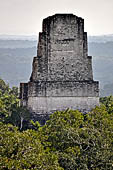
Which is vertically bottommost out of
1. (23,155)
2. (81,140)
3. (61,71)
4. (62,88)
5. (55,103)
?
(23,155)

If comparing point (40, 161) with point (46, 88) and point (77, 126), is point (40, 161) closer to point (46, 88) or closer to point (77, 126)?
point (77, 126)

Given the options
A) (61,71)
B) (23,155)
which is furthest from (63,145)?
(61,71)

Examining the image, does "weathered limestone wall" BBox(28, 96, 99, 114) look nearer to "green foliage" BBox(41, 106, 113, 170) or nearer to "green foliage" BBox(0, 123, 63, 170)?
"green foliage" BBox(41, 106, 113, 170)

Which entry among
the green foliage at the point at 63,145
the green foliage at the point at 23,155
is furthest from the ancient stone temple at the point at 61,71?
the green foliage at the point at 23,155

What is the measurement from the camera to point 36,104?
20.7 meters

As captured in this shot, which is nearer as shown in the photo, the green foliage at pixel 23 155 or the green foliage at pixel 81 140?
the green foliage at pixel 23 155

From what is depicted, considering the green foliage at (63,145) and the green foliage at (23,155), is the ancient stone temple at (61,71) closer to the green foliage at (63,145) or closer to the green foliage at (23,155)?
the green foliage at (63,145)

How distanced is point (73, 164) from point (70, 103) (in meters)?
8.18

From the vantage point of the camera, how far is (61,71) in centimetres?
2078

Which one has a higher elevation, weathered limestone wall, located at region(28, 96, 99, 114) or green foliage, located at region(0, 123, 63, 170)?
weathered limestone wall, located at region(28, 96, 99, 114)

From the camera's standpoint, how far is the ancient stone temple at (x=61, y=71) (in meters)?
20.6

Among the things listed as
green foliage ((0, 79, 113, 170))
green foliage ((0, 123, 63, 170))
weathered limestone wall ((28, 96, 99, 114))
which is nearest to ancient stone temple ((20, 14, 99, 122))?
weathered limestone wall ((28, 96, 99, 114))

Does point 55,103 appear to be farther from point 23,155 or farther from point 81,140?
point 23,155

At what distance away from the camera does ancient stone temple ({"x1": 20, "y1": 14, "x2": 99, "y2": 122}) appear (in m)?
20.6
